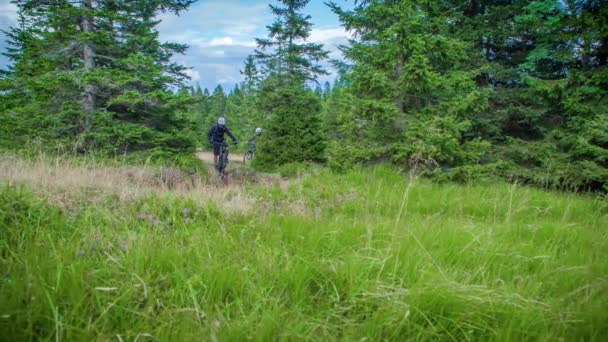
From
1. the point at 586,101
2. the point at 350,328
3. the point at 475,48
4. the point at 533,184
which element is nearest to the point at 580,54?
the point at 586,101

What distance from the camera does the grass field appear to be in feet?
4.88

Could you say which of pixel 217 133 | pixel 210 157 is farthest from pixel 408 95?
pixel 210 157

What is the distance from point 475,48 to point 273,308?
46.2 feet

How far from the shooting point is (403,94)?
8070 mm

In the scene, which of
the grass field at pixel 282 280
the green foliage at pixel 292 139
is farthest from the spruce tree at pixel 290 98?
the grass field at pixel 282 280

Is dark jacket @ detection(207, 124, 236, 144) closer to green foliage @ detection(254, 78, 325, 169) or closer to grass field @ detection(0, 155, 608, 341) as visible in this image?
green foliage @ detection(254, 78, 325, 169)

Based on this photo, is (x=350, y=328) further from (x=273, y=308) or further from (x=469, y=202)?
(x=469, y=202)

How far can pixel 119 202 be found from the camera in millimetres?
3473

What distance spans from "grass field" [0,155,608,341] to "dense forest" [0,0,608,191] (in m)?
2.91

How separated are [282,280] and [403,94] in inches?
298

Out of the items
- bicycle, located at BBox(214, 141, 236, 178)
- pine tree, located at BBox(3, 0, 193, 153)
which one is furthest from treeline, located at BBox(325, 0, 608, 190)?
pine tree, located at BBox(3, 0, 193, 153)

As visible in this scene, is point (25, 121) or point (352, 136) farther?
point (25, 121)

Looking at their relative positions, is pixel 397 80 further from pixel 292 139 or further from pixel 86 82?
pixel 86 82

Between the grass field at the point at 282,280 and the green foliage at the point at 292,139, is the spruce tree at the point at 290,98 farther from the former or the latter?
the grass field at the point at 282,280
